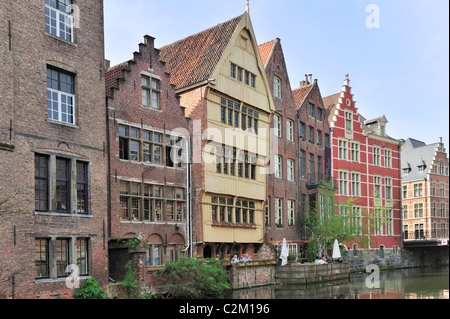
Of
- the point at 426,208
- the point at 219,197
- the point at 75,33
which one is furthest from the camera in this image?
the point at 426,208

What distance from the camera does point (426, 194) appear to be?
6588 centimetres

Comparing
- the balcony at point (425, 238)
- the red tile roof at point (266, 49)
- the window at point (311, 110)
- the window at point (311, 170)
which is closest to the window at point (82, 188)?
the red tile roof at point (266, 49)

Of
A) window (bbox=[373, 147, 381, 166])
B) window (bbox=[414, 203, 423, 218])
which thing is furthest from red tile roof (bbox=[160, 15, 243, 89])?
window (bbox=[414, 203, 423, 218])

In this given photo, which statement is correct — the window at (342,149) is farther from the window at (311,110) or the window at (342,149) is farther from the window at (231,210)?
the window at (231,210)

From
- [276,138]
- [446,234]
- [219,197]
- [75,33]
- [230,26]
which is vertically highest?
→ [230,26]

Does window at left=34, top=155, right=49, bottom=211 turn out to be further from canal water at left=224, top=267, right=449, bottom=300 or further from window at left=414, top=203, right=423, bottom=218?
window at left=414, top=203, right=423, bottom=218

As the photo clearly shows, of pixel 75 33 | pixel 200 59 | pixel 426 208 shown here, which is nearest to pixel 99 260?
pixel 75 33

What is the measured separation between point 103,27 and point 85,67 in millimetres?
2171

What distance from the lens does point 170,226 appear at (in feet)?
93.2

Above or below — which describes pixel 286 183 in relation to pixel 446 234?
above

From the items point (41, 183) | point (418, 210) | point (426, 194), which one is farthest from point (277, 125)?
point (418, 210)

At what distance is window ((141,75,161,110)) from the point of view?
27.5 metres

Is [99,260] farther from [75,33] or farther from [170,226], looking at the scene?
[75,33]

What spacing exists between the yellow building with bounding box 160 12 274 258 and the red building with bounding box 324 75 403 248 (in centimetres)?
1433
